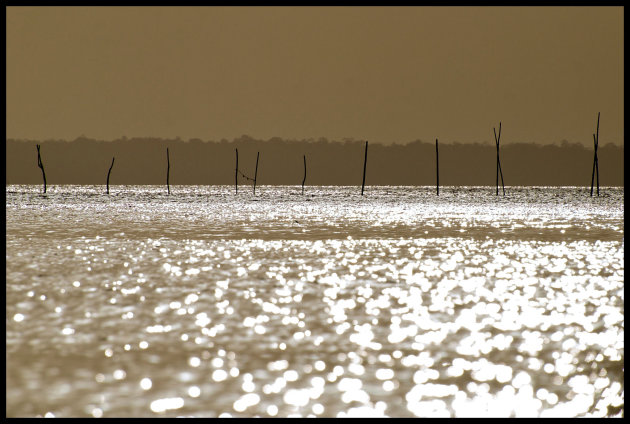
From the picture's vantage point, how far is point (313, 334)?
187 inches

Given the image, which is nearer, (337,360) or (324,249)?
(337,360)

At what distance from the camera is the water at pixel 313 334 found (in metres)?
3.35

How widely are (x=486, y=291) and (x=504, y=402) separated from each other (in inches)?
134

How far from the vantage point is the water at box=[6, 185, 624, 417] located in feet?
11.0

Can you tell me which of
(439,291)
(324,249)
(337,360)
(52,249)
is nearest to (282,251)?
(324,249)

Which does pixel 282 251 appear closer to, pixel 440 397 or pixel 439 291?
pixel 439 291

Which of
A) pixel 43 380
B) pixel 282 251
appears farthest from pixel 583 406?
pixel 282 251

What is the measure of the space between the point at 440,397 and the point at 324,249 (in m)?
7.38

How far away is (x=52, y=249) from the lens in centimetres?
1055

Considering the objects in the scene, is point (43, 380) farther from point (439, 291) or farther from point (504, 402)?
point (439, 291)

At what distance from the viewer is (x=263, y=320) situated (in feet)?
17.1
